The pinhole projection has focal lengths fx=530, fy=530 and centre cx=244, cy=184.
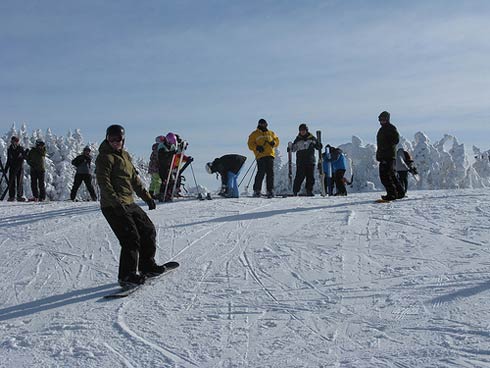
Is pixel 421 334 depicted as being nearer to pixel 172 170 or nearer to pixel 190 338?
pixel 190 338

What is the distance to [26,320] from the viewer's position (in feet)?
19.0

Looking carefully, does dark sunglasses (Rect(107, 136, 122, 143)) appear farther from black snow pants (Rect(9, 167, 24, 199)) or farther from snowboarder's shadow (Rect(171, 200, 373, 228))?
black snow pants (Rect(9, 167, 24, 199))

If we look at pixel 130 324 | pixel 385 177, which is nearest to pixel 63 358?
pixel 130 324

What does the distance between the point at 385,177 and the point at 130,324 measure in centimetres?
787

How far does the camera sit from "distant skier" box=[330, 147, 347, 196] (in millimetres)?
16609

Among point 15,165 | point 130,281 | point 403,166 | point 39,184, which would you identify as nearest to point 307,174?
point 403,166

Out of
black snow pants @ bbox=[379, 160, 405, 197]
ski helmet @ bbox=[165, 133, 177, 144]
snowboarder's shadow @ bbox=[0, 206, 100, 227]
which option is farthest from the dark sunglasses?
ski helmet @ bbox=[165, 133, 177, 144]

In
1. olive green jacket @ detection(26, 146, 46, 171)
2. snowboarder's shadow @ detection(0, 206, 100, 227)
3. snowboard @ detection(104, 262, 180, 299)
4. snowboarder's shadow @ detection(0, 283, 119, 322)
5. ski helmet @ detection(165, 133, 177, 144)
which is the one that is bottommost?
snowboarder's shadow @ detection(0, 283, 119, 322)

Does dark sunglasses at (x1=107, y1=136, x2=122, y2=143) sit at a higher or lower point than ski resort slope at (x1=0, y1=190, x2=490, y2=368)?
higher

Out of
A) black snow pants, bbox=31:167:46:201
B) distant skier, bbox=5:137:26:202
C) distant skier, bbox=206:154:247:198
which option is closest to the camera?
distant skier, bbox=206:154:247:198

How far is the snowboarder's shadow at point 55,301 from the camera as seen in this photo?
604 centimetres

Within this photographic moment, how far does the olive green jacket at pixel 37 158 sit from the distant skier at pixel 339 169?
9.16 m

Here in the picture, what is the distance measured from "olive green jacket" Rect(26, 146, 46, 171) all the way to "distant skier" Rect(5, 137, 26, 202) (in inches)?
40.4

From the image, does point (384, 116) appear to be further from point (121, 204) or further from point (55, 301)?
point (55, 301)
